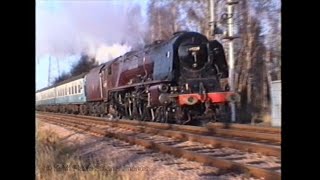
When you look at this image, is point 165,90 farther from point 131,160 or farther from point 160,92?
point 131,160

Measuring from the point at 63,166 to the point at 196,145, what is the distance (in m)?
1.88

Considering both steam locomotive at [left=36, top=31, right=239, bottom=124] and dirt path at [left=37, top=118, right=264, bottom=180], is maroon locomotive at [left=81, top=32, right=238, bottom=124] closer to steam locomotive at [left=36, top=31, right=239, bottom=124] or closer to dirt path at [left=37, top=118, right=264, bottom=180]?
steam locomotive at [left=36, top=31, right=239, bottom=124]

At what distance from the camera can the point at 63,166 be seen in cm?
321

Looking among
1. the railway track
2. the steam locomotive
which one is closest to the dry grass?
the railway track

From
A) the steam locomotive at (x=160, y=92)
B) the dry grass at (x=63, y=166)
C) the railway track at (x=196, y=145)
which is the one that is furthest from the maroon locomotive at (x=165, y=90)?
the dry grass at (x=63, y=166)

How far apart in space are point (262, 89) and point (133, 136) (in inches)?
56.1

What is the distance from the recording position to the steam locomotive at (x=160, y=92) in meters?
4.73

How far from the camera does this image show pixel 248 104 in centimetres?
463

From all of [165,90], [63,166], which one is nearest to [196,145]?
[165,90]

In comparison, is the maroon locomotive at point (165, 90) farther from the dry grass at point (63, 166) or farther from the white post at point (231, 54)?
the dry grass at point (63, 166)
